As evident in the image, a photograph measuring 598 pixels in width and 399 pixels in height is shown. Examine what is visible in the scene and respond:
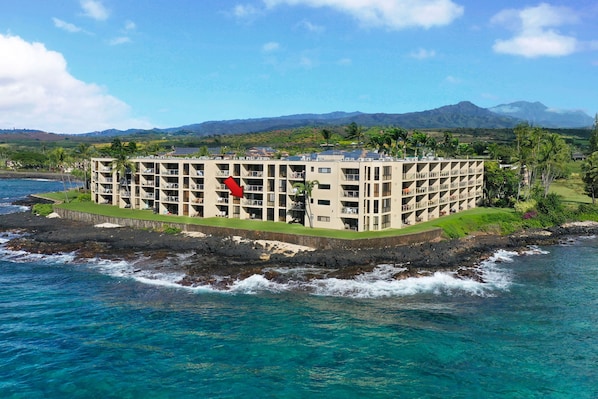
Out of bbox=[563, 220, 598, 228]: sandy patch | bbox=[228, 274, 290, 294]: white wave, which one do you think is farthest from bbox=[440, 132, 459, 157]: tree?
bbox=[228, 274, 290, 294]: white wave

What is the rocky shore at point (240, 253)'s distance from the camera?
5075 cm

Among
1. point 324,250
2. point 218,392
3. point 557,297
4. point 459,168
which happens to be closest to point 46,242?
point 324,250

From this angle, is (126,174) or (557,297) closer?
(557,297)

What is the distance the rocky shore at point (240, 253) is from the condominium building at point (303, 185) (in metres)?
8.00

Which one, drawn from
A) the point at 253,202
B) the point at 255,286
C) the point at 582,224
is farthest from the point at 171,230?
the point at 582,224

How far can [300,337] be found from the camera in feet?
116

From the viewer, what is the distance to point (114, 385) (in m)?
28.8

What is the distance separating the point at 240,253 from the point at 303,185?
13017 mm

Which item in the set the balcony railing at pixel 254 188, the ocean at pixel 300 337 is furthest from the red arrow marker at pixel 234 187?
the ocean at pixel 300 337

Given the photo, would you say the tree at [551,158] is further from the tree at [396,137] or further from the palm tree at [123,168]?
the palm tree at [123,168]

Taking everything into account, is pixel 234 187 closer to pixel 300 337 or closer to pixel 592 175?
pixel 300 337

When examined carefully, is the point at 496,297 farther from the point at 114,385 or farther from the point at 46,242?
the point at 46,242

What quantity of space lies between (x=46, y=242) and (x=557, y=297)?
203 ft

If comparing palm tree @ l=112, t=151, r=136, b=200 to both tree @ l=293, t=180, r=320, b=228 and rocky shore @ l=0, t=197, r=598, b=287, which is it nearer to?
rocky shore @ l=0, t=197, r=598, b=287
